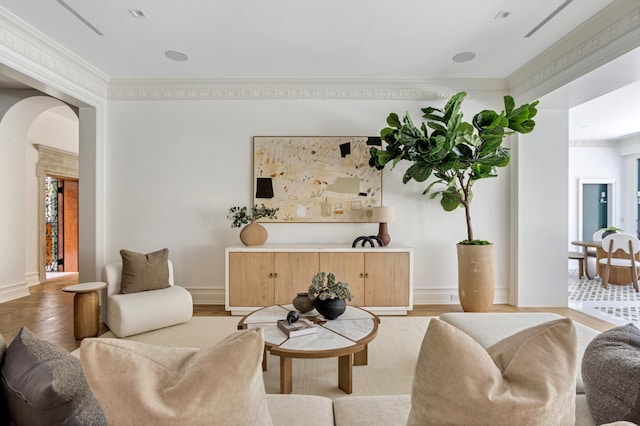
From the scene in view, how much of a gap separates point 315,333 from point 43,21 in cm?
372

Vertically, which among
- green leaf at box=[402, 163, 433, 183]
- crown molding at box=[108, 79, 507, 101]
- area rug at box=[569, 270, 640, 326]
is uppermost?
crown molding at box=[108, 79, 507, 101]

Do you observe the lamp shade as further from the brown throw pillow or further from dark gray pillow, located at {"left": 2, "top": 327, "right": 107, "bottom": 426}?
dark gray pillow, located at {"left": 2, "top": 327, "right": 107, "bottom": 426}

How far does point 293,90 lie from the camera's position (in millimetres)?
4301

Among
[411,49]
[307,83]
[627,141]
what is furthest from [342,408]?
[627,141]

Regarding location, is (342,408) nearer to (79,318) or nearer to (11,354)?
(11,354)

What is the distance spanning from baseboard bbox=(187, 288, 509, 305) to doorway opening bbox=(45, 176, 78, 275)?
4332 millimetres

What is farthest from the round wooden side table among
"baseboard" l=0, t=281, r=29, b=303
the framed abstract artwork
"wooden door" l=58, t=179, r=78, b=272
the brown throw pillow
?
"wooden door" l=58, t=179, r=78, b=272

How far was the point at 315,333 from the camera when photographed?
7.27 feet

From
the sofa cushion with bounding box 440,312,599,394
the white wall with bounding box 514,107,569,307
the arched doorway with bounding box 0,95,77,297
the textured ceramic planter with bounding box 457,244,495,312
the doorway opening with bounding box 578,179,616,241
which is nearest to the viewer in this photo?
the sofa cushion with bounding box 440,312,599,394

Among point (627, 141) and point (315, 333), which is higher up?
point (627, 141)

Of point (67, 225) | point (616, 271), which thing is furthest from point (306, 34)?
point (67, 225)

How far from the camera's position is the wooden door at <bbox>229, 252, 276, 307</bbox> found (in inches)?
152

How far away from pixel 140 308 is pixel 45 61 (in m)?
2.76

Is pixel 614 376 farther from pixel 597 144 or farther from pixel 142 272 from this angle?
pixel 597 144
